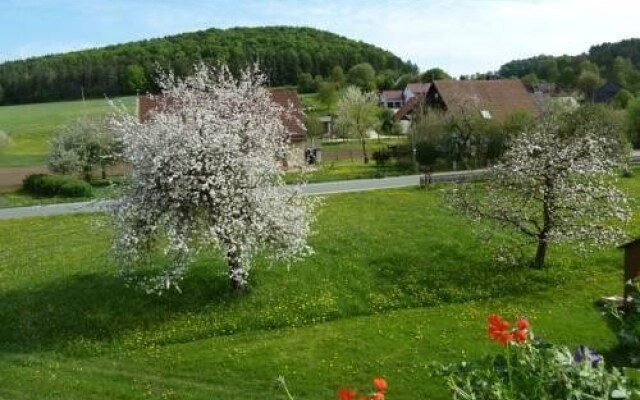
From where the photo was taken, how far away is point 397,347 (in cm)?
2208

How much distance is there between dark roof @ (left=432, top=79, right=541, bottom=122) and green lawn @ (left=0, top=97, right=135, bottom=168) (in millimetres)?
39084

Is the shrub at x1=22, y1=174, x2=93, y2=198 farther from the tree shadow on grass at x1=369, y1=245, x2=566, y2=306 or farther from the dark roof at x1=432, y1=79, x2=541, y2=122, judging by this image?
→ the dark roof at x1=432, y1=79, x2=541, y2=122

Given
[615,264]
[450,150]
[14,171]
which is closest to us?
[615,264]

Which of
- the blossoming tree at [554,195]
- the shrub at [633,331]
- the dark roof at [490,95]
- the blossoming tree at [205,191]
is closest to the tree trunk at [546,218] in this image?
the blossoming tree at [554,195]

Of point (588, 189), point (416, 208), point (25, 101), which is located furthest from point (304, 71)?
point (588, 189)

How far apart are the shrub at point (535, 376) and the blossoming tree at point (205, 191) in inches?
693

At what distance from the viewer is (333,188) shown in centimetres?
4781

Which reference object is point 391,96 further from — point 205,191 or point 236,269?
point 205,191

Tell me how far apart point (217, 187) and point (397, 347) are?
793cm

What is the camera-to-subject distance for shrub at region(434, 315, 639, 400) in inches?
224

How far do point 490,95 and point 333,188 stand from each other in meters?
32.8

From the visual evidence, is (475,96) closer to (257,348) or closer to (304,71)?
(257,348)

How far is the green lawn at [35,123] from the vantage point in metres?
91.8

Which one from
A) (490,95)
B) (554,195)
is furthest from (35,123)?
(554,195)
